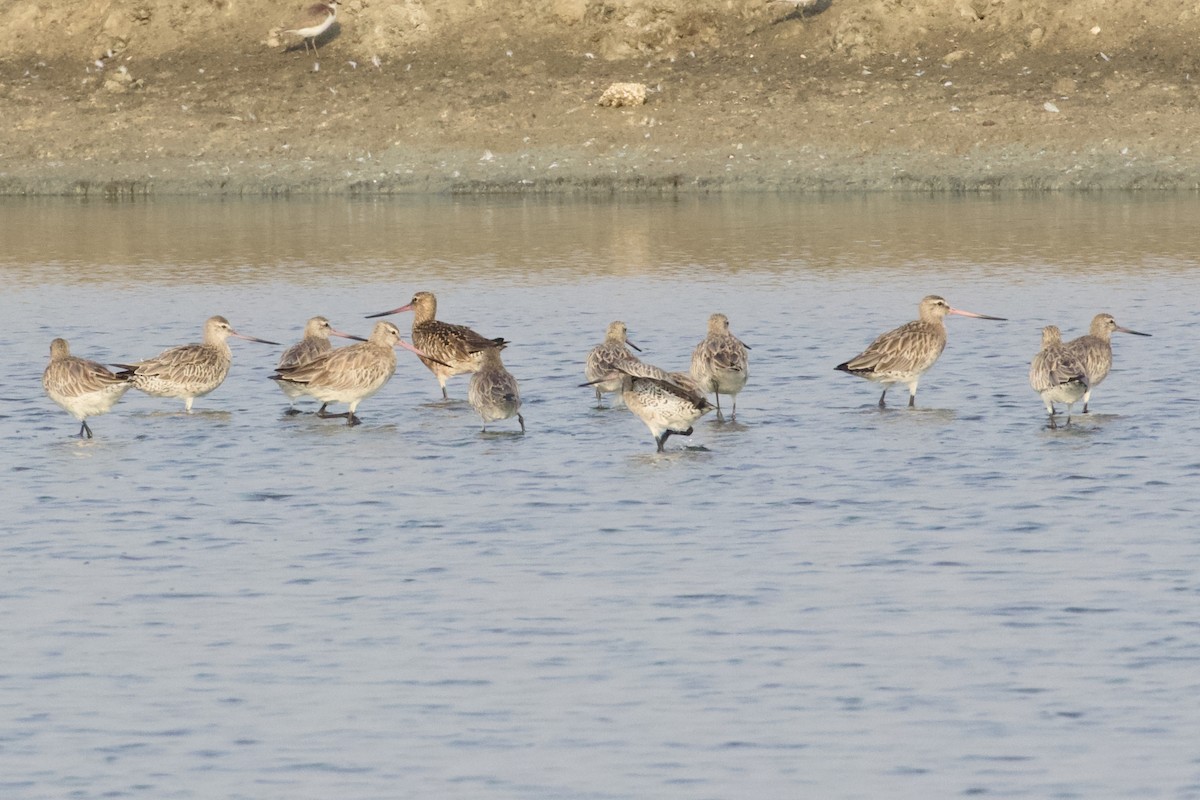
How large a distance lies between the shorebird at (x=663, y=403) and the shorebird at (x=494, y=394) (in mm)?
1117

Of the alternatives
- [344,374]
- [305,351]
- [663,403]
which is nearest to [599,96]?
[305,351]

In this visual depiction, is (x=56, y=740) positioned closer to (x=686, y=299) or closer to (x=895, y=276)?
(x=686, y=299)

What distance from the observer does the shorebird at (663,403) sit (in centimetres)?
1479

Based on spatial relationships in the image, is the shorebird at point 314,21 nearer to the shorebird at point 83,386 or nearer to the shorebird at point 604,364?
the shorebird at point 604,364

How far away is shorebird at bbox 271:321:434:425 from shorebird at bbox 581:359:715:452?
266cm

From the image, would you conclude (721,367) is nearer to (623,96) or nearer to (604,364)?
(604,364)

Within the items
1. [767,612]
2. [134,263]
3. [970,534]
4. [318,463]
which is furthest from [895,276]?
[767,612]

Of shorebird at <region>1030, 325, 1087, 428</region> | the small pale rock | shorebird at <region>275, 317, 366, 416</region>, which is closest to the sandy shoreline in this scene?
the small pale rock

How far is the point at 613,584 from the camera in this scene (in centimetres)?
1102

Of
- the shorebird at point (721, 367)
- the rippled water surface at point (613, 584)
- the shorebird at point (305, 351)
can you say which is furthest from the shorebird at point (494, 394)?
the shorebird at point (305, 351)

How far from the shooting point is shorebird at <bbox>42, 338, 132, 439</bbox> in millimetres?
16141

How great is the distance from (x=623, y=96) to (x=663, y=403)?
27.4 m

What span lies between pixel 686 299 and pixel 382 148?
1706cm

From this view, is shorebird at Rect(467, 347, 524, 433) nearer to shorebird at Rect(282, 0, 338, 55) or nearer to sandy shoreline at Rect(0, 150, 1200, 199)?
sandy shoreline at Rect(0, 150, 1200, 199)
